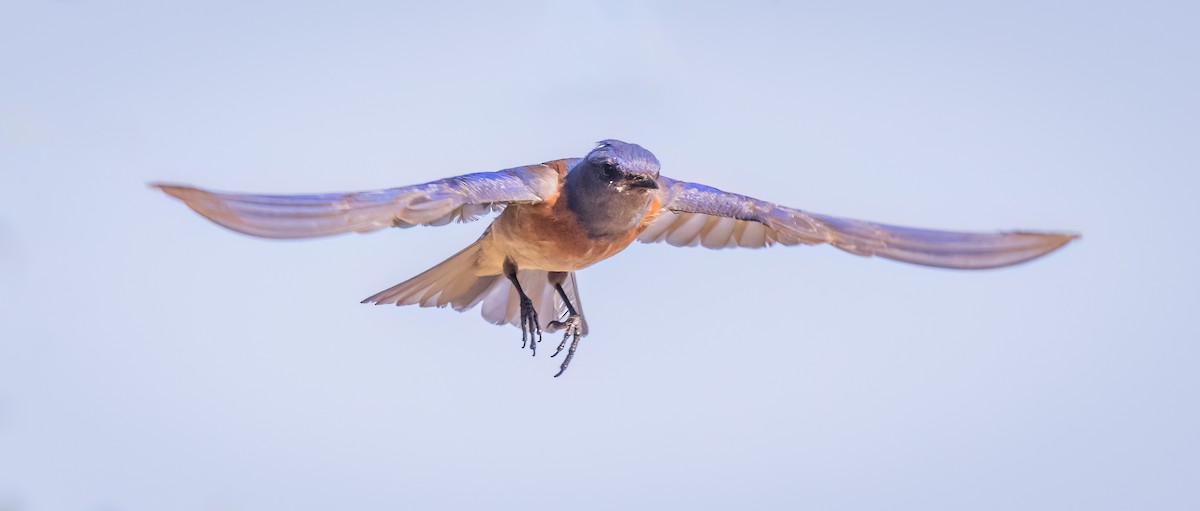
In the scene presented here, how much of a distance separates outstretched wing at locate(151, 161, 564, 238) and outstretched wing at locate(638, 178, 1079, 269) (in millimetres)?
691

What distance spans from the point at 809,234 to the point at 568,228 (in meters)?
1.07

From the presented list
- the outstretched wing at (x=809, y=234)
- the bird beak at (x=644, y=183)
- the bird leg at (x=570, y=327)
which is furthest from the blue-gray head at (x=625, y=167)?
the bird leg at (x=570, y=327)

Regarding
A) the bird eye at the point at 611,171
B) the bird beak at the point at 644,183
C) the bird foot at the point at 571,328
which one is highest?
the bird eye at the point at 611,171

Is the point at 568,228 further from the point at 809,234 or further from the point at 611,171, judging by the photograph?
the point at 809,234

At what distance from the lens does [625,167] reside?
16.8 ft

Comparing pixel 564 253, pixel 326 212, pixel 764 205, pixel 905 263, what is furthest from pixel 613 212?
pixel 326 212

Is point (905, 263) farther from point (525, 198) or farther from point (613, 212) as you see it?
point (525, 198)

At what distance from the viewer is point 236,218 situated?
11.8 feet

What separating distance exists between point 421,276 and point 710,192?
4.77 ft

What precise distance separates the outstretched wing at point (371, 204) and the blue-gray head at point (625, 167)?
27 centimetres

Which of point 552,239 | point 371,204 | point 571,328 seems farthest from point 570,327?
point 371,204

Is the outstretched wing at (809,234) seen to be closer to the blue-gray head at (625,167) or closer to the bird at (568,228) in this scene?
the bird at (568,228)

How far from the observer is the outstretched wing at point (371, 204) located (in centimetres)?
360

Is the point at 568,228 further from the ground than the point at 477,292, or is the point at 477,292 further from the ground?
the point at 568,228
